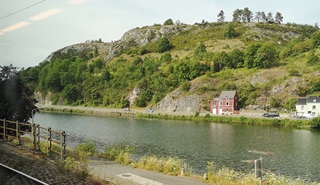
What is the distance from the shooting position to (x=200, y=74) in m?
101

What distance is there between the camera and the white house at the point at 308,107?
68.2 meters

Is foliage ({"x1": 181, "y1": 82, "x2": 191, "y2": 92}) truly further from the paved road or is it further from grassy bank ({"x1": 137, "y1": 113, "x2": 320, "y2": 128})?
→ the paved road

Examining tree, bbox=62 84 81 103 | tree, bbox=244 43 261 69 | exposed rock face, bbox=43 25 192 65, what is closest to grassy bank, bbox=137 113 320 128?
tree, bbox=244 43 261 69

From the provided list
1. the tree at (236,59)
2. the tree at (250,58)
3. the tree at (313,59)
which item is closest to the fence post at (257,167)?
the tree at (313,59)

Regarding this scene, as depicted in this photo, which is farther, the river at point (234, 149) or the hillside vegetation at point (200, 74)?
the hillside vegetation at point (200, 74)

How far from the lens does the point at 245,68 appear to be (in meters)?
96.8

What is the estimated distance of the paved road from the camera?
1195 centimetres

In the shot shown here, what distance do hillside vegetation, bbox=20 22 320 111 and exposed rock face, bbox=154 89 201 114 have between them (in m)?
0.30

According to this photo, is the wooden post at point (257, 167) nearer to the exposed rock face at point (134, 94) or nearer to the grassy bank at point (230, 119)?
the grassy bank at point (230, 119)

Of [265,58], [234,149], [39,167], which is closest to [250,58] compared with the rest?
[265,58]

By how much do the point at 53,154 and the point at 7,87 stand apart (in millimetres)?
8884

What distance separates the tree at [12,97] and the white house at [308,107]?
61.1m

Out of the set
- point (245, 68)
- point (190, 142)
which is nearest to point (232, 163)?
point (190, 142)

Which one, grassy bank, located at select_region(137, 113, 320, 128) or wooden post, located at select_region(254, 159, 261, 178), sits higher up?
wooden post, located at select_region(254, 159, 261, 178)
